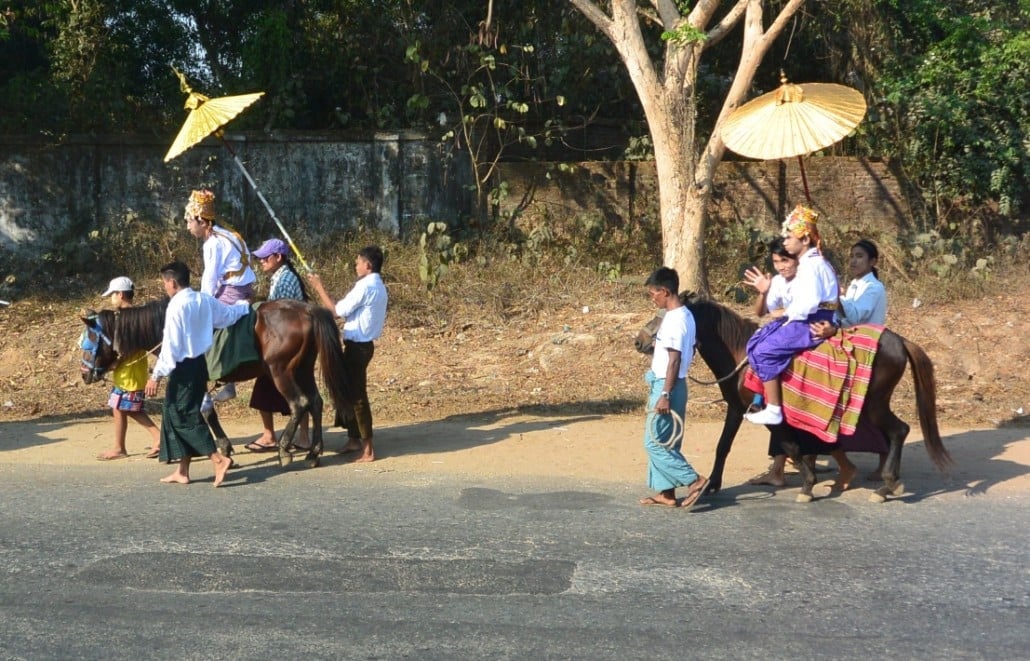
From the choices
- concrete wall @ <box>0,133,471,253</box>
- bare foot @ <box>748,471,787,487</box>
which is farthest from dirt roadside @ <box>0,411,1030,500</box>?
concrete wall @ <box>0,133,471,253</box>

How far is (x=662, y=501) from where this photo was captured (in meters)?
7.36

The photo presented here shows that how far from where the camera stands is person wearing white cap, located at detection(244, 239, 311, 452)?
29.6 ft

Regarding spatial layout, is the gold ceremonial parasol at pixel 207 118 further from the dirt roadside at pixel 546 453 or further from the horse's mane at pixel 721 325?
the horse's mane at pixel 721 325

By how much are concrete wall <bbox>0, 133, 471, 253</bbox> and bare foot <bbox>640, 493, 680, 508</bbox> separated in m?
7.73

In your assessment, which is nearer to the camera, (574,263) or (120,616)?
(120,616)

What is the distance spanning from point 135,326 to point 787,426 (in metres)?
4.71

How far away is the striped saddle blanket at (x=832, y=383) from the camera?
7.25 meters

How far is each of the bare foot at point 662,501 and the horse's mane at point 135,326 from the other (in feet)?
12.4

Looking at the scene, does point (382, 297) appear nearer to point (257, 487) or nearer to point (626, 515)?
point (257, 487)

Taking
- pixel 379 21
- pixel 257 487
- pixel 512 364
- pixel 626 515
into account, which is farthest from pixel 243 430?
pixel 379 21

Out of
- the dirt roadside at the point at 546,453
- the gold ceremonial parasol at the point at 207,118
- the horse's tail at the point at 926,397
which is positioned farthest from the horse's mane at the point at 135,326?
the horse's tail at the point at 926,397

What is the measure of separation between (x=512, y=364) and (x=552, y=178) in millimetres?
3854

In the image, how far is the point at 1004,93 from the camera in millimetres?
13969

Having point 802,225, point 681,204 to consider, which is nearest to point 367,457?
point 802,225
